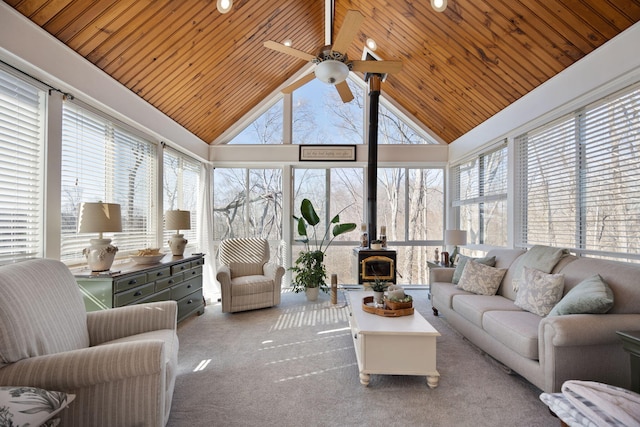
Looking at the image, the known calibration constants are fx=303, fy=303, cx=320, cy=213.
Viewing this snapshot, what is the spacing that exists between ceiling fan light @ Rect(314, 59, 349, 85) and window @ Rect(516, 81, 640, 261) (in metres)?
2.35

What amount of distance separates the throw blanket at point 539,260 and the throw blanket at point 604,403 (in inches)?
52.3

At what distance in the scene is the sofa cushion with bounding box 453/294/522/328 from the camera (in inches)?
109

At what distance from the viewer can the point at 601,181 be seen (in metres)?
2.72

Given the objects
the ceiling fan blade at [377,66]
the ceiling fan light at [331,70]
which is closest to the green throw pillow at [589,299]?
the ceiling fan blade at [377,66]

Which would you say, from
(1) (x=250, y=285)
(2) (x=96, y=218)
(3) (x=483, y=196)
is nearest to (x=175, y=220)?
(1) (x=250, y=285)

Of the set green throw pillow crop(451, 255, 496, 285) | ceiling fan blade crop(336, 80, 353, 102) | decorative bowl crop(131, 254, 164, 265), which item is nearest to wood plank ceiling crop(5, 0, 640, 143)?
ceiling fan blade crop(336, 80, 353, 102)

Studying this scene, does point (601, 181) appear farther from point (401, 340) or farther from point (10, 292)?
point (10, 292)

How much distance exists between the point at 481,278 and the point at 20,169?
436 centimetres

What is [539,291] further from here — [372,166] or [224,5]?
[224,5]

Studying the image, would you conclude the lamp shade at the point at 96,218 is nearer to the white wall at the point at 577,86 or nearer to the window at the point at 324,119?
the window at the point at 324,119

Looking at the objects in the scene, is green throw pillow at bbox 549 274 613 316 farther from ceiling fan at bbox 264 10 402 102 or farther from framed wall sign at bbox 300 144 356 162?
framed wall sign at bbox 300 144 356 162

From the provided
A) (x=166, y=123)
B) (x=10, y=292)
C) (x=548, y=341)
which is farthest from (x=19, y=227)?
(x=548, y=341)

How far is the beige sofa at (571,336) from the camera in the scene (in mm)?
1955

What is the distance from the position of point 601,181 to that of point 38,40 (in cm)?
486
